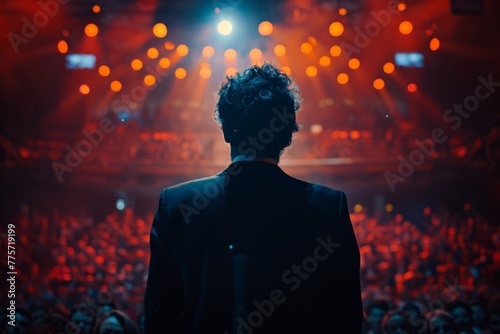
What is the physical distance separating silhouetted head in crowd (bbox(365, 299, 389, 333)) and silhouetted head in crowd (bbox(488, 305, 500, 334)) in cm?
115

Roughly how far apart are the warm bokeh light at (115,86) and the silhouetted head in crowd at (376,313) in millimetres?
10991

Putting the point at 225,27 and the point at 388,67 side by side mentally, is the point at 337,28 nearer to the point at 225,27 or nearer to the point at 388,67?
the point at 225,27

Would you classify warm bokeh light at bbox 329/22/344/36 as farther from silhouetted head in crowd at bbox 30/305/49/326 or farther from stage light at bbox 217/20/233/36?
silhouetted head in crowd at bbox 30/305/49/326

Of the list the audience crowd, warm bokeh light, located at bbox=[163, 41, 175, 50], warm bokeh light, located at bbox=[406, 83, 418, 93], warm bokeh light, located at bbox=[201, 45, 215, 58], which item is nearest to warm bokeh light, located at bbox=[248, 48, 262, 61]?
warm bokeh light, located at bbox=[201, 45, 215, 58]

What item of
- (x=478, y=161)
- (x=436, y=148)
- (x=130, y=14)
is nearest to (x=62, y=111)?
(x=130, y=14)

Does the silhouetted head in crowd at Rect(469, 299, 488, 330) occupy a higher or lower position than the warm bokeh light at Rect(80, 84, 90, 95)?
lower

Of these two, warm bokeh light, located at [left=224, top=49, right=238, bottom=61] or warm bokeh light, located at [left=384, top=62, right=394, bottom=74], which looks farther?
warm bokeh light, located at [left=384, top=62, right=394, bottom=74]

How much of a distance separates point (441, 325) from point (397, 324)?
0.41 metres

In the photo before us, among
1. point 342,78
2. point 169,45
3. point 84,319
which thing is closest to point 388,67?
point 342,78

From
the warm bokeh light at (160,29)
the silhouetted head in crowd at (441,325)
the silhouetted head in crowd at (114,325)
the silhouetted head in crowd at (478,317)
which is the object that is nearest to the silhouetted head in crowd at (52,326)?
the silhouetted head in crowd at (114,325)

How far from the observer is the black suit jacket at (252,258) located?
1.35m

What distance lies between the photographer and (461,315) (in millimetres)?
5344

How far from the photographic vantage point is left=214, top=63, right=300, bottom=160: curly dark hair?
1.47 m

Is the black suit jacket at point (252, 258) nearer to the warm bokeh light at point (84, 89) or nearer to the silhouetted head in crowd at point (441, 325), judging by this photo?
the silhouetted head in crowd at point (441, 325)
